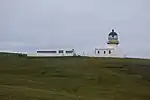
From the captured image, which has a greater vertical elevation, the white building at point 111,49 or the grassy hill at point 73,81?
the white building at point 111,49

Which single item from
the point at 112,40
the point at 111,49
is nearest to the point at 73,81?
the point at 111,49

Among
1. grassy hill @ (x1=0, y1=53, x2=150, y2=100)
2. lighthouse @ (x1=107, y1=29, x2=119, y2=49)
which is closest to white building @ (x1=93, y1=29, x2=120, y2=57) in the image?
lighthouse @ (x1=107, y1=29, x2=119, y2=49)

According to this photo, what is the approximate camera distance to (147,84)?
11688mm

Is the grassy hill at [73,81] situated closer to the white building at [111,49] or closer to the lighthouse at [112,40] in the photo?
the white building at [111,49]

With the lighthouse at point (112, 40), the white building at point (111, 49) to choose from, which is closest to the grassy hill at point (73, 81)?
the white building at point (111, 49)

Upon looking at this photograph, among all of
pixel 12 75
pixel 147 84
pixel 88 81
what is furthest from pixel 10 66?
pixel 147 84

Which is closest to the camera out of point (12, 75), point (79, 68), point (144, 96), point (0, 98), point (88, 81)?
point (0, 98)

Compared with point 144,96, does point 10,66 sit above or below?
above

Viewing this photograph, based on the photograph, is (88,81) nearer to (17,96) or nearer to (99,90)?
(99,90)

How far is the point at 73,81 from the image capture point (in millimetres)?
11586

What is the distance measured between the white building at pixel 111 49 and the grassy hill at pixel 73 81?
13.8 metres

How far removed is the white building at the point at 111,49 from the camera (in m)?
28.5

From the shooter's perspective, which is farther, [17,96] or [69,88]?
[69,88]

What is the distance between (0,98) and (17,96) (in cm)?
47
